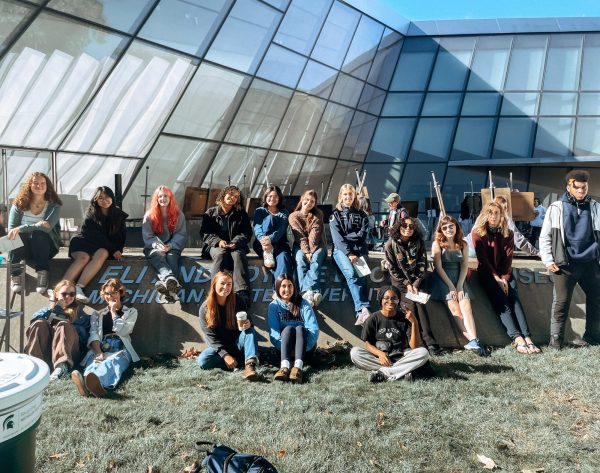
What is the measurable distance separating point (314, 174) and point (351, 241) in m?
10.9

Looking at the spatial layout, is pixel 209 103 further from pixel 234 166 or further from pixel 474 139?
pixel 474 139

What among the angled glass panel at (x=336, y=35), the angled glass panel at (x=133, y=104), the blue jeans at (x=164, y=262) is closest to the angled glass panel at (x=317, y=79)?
the angled glass panel at (x=336, y=35)

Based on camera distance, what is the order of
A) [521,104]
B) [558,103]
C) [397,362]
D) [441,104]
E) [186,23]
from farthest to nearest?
[441,104] → [521,104] → [558,103] → [186,23] → [397,362]

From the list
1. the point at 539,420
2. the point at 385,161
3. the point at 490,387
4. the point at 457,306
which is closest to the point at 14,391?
the point at 539,420

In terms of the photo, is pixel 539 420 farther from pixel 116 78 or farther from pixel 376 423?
pixel 116 78

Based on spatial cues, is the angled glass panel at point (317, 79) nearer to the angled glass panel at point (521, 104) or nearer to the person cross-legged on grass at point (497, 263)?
the angled glass panel at point (521, 104)

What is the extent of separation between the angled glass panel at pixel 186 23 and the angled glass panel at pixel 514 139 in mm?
11118

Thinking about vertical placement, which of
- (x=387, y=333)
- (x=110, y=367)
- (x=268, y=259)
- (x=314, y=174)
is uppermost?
(x=314, y=174)

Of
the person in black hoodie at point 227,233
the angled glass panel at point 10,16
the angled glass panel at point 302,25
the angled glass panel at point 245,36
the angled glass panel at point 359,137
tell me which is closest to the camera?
the person in black hoodie at point 227,233

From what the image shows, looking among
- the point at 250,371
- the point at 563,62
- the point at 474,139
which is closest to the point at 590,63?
the point at 563,62

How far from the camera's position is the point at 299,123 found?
15.6 metres

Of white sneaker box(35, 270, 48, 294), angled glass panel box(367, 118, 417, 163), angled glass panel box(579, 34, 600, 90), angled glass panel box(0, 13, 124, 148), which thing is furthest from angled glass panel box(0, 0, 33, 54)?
angled glass panel box(579, 34, 600, 90)

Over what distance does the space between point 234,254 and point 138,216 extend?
7279 mm

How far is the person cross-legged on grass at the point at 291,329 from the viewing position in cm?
493
